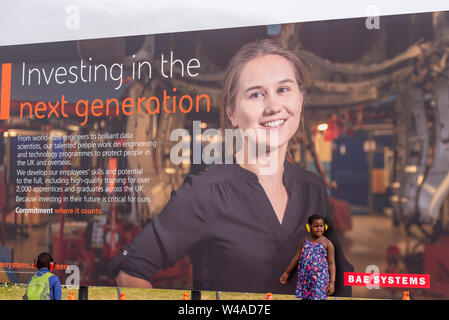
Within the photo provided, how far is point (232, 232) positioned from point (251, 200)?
0.33 meters

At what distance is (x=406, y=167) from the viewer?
14.8 feet

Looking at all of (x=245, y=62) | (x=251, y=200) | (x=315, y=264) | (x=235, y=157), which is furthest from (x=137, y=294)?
(x=245, y=62)

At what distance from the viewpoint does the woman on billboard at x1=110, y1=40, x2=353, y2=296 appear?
4688 mm

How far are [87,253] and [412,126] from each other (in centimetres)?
322

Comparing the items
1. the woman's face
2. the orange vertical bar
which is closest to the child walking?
the woman's face

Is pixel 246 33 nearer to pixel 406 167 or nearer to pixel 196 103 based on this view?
pixel 196 103

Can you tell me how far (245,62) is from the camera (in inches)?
191

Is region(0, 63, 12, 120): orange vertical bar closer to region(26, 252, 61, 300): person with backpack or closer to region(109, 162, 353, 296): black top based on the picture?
region(109, 162, 353, 296): black top

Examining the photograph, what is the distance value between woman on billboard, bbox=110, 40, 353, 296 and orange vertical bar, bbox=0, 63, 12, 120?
2050 millimetres

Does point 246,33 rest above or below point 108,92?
above

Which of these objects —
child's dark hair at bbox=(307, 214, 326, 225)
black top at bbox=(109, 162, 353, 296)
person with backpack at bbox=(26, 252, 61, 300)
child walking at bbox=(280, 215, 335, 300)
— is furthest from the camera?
black top at bbox=(109, 162, 353, 296)

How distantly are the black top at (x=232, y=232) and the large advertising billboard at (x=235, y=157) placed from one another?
0.01 meters
